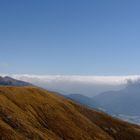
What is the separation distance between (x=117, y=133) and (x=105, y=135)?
1063 cm

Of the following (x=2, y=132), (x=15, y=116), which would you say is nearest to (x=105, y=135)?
(x=15, y=116)

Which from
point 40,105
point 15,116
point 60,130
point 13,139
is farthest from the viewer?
point 40,105

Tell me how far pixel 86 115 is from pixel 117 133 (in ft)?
54.3

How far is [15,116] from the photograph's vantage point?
12350 centimetres

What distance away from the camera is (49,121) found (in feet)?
453

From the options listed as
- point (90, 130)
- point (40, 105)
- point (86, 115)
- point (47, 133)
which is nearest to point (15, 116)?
point (47, 133)

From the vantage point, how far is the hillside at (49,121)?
119m

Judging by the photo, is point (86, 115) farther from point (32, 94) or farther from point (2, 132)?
point (2, 132)

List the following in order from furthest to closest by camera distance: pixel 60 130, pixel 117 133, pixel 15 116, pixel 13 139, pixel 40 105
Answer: pixel 117 133 → pixel 40 105 → pixel 60 130 → pixel 15 116 → pixel 13 139

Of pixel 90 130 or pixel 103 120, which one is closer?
pixel 90 130

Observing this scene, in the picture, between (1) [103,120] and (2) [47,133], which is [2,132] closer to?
(2) [47,133]

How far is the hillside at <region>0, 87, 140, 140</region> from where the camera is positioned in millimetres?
118938

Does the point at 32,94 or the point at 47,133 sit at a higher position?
the point at 32,94

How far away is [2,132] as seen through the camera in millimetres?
110125
